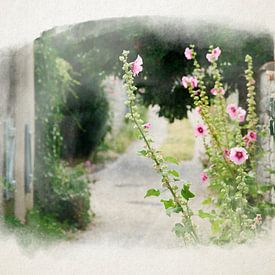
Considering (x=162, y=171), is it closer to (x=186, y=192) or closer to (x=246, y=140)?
(x=186, y=192)

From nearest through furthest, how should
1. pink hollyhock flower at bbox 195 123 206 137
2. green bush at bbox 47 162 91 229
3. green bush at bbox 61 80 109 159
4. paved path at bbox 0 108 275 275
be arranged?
paved path at bbox 0 108 275 275 → pink hollyhock flower at bbox 195 123 206 137 → green bush at bbox 47 162 91 229 → green bush at bbox 61 80 109 159

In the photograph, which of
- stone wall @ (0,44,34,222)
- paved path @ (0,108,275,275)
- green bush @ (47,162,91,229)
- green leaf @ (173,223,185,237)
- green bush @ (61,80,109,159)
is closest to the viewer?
paved path @ (0,108,275,275)

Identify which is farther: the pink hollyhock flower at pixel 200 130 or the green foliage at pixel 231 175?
the pink hollyhock flower at pixel 200 130

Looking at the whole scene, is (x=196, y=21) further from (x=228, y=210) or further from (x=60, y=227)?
(x=60, y=227)

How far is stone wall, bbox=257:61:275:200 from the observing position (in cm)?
293

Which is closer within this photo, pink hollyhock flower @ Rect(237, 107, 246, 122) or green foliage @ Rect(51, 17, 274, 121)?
green foliage @ Rect(51, 17, 274, 121)

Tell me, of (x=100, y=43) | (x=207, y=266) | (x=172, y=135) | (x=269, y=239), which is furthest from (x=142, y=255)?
(x=172, y=135)

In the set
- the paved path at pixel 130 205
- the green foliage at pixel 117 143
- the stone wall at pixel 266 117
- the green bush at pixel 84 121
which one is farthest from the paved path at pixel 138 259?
the green foliage at pixel 117 143

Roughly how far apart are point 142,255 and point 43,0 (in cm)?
122

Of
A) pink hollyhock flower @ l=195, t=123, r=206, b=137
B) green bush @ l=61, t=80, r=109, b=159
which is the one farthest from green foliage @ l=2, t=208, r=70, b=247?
green bush @ l=61, t=80, r=109, b=159

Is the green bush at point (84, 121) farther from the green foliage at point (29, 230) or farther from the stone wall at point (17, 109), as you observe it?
the green foliage at point (29, 230)

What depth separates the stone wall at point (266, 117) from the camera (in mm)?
2930

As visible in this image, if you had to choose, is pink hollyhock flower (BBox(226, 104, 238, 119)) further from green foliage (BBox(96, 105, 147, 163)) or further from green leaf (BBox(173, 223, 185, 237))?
green foliage (BBox(96, 105, 147, 163))

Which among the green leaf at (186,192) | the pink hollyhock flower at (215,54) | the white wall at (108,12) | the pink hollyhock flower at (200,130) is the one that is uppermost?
the white wall at (108,12)
